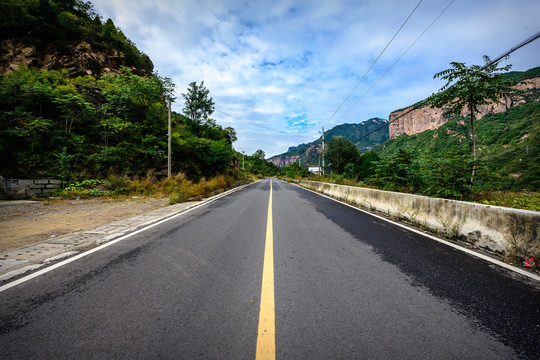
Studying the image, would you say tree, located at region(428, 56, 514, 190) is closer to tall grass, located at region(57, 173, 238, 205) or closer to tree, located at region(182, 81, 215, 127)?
tall grass, located at region(57, 173, 238, 205)

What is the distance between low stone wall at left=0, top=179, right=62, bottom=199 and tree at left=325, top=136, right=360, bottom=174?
41061 mm

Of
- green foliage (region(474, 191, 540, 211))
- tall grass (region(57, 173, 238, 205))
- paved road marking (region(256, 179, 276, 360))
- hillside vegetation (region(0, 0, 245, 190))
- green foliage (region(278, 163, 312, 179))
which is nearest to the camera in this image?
paved road marking (region(256, 179, 276, 360))

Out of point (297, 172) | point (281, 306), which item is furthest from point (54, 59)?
point (297, 172)

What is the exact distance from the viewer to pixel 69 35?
70.1 feet

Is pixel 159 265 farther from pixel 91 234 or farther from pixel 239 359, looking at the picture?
pixel 91 234

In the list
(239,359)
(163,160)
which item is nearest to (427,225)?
(239,359)

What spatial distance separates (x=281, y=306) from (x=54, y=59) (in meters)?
31.5

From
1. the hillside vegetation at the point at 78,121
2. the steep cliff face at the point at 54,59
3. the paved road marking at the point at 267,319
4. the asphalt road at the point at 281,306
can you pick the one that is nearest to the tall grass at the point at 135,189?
the hillside vegetation at the point at 78,121

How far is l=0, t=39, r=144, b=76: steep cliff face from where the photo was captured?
18475mm

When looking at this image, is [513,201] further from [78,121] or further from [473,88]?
[78,121]

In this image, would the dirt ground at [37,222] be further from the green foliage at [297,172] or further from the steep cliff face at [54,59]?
the green foliage at [297,172]

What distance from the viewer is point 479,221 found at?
383 cm

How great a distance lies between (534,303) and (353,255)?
6.30 feet

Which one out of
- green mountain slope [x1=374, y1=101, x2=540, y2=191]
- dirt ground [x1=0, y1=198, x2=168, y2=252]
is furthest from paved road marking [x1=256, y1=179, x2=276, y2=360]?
green mountain slope [x1=374, y1=101, x2=540, y2=191]
